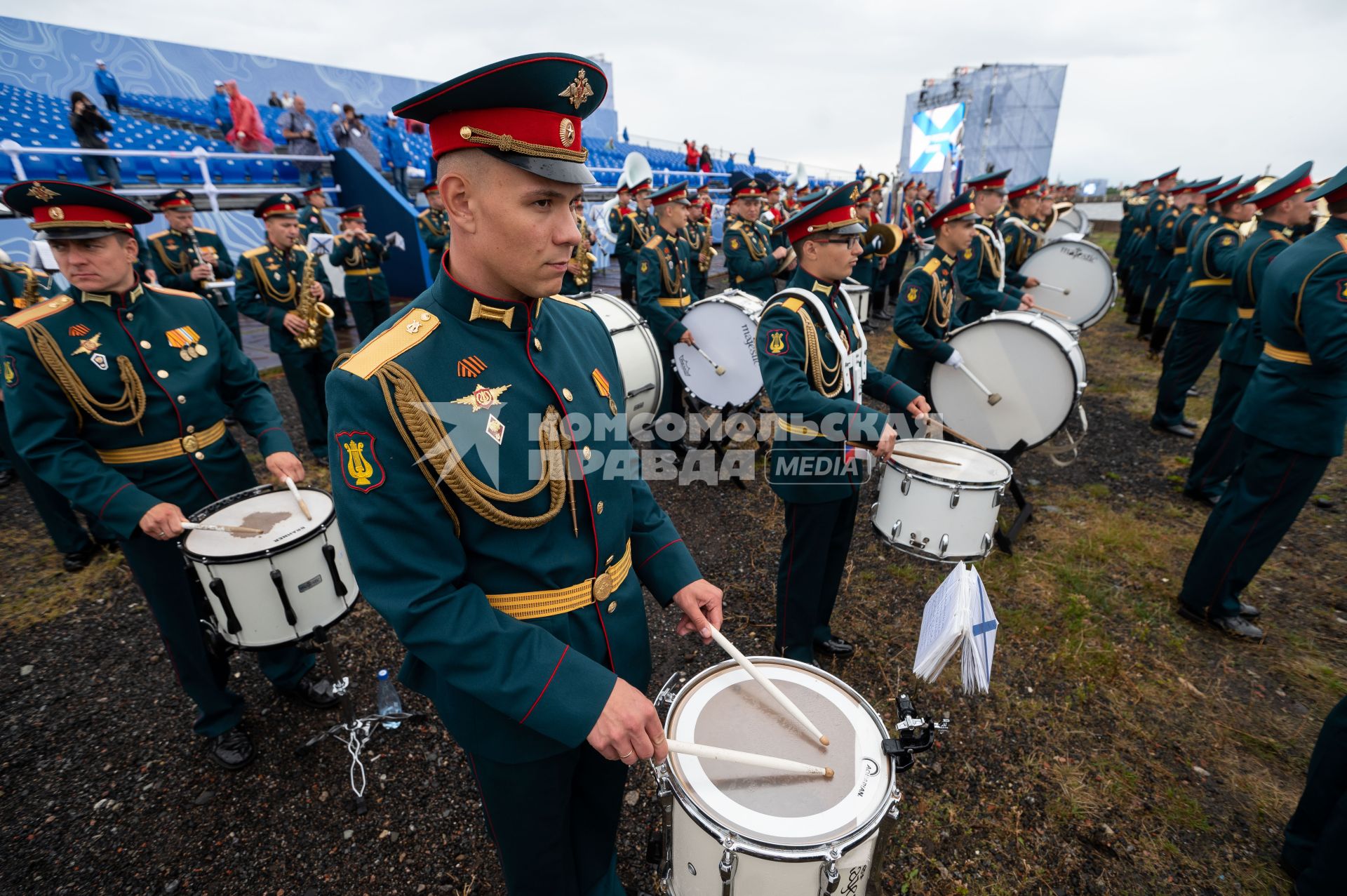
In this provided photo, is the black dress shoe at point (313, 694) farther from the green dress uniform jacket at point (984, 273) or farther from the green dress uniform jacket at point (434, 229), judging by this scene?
the green dress uniform jacket at point (434, 229)

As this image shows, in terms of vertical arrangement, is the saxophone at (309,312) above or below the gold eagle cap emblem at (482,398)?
below

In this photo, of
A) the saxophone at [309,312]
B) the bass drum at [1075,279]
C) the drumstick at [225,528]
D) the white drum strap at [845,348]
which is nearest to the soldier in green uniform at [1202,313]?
the bass drum at [1075,279]

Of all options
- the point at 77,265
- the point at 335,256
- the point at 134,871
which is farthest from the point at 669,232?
the point at 134,871

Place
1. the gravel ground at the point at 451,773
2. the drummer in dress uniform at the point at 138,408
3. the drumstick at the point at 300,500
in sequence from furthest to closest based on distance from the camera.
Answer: the drumstick at the point at 300,500 < the gravel ground at the point at 451,773 < the drummer in dress uniform at the point at 138,408

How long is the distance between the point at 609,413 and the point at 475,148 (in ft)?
2.39

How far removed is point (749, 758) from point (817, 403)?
5.67ft

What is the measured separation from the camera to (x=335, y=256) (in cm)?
746

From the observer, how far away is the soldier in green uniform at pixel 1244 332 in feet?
15.1

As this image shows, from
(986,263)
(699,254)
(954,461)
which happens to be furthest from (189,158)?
(954,461)

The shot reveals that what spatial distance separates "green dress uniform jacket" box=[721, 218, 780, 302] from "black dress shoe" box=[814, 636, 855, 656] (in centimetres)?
582

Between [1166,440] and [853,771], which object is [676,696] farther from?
[1166,440]

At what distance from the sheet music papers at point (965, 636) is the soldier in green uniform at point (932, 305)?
8.75ft

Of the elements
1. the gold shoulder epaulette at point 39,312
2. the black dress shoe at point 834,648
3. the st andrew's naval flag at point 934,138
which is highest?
the st andrew's naval flag at point 934,138

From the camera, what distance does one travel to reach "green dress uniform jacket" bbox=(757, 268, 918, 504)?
9.55ft
